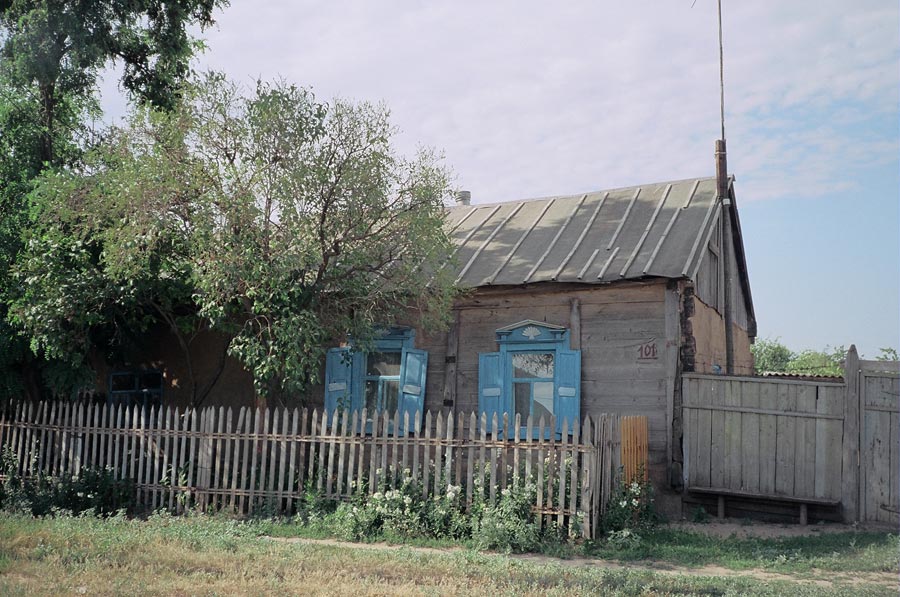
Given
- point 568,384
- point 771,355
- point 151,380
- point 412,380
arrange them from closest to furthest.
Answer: point 568,384 < point 412,380 < point 151,380 < point 771,355

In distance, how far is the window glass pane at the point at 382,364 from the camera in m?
13.9

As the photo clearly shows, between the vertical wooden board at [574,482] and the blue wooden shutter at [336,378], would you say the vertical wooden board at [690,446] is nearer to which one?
the vertical wooden board at [574,482]

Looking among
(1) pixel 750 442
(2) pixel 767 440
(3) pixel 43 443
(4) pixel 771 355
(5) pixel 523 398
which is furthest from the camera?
(4) pixel 771 355

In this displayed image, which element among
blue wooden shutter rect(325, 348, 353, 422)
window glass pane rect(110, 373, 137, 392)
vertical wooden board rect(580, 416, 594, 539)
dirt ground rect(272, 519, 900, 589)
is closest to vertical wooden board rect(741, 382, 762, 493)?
dirt ground rect(272, 519, 900, 589)

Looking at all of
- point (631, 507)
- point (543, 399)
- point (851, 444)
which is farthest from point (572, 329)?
point (851, 444)

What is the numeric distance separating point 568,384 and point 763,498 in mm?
3259

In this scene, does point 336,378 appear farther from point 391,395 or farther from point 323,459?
point 323,459

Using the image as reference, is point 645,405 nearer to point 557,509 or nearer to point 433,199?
point 557,509

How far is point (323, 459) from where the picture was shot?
10469mm

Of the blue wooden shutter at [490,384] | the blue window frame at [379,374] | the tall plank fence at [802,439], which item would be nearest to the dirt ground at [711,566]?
the tall plank fence at [802,439]

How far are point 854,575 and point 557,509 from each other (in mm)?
3094

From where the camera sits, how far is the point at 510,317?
43.3 ft

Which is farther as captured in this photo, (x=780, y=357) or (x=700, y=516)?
(x=780, y=357)

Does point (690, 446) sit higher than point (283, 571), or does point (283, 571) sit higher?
point (690, 446)
